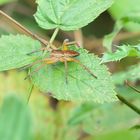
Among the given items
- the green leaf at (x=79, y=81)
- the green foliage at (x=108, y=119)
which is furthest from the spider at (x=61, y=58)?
the green foliage at (x=108, y=119)

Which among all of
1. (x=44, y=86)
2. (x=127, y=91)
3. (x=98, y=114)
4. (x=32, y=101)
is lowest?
(x=32, y=101)

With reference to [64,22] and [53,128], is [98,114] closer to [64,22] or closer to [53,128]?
[53,128]

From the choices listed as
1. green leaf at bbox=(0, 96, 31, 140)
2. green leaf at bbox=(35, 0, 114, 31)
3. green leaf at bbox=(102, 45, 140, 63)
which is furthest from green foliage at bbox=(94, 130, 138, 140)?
green leaf at bbox=(102, 45, 140, 63)

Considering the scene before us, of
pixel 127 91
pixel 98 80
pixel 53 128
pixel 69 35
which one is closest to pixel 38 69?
pixel 98 80

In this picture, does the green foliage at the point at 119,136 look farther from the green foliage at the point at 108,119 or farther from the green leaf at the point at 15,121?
the green leaf at the point at 15,121

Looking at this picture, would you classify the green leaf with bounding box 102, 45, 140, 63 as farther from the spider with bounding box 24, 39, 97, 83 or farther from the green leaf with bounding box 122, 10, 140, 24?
the green leaf with bounding box 122, 10, 140, 24

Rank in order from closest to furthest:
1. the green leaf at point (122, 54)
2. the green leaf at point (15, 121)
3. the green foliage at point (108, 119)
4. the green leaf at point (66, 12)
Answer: the green leaf at point (122, 54) → the green leaf at point (66, 12) → the green leaf at point (15, 121) → the green foliage at point (108, 119)

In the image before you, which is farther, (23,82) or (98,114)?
(23,82)
